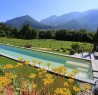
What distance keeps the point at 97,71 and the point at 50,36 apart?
37160mm

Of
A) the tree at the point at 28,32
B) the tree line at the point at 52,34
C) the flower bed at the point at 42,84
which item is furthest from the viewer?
the tree at the point at 28,32

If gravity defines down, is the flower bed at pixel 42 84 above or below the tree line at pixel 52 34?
below

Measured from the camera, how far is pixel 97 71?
908cm

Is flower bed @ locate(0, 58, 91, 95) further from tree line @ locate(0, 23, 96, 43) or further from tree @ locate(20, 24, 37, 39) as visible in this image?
tree @ locate(20, 24, 37, 39)

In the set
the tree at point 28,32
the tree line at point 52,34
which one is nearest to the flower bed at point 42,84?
the tree line at point 52,34

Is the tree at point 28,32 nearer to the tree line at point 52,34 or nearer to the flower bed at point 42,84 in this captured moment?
the tree line at point 52,34

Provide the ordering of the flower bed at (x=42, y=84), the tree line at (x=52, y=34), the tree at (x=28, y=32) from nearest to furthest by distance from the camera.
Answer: the flower bed at (x=42, y=84), the tree line at (x=52, y=34), the tree at (x=28, y=32)

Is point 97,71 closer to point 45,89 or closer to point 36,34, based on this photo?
point 45,89

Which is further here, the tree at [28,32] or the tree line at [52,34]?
the tree at [28,32]

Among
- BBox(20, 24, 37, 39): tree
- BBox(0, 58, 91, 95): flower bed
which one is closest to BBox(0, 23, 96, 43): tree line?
BBox(20, 24, 37, 39): tree

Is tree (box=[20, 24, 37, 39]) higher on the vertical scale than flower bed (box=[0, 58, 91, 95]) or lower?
higher

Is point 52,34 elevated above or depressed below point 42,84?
above

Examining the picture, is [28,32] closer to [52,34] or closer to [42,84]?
[52,34]

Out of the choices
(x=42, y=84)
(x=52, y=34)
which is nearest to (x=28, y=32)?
(x=52, y=34)
